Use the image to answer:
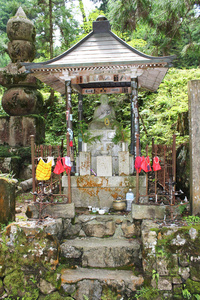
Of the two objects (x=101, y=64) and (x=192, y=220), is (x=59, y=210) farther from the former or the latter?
(x=101, y=64)

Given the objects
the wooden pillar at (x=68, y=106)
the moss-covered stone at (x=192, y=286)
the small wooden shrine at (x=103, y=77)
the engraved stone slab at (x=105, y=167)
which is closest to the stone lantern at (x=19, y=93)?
the small wooden shrine at (x=103, y=77)

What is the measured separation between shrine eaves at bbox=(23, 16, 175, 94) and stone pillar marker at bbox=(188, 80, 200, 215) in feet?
3.78

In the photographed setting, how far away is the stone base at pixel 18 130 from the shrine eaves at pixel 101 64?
2463mm

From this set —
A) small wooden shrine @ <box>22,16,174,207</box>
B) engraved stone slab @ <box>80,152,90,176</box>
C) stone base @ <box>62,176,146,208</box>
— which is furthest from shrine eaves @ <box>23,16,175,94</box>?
stone base @ <box>62,176,146,208</box>

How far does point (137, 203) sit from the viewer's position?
593cm

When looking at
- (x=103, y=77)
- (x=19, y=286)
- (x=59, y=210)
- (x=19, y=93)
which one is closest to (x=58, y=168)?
(x=59, y=210)

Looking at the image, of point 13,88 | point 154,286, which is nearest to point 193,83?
point 154,286

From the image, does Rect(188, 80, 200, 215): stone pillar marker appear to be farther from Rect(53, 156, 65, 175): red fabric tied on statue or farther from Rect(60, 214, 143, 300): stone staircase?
Rect(53, 156, 65, 175): red fabric tied on statue

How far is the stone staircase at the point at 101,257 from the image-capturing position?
16.0 ft

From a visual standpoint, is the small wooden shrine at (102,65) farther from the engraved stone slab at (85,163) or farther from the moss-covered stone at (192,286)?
the moss-covered stone at (192,286)

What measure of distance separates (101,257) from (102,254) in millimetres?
62

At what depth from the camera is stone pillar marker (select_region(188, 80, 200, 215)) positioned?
5672 millimetres

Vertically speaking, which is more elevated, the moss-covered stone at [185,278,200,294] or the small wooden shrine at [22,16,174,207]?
the small wooden shrine at [22,16,174,207]

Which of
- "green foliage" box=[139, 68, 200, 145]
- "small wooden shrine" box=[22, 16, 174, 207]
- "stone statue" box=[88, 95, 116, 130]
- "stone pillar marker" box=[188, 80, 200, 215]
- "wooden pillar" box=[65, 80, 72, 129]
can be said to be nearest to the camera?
"stone pillar marker" box=[188, 80, 200, 215]
